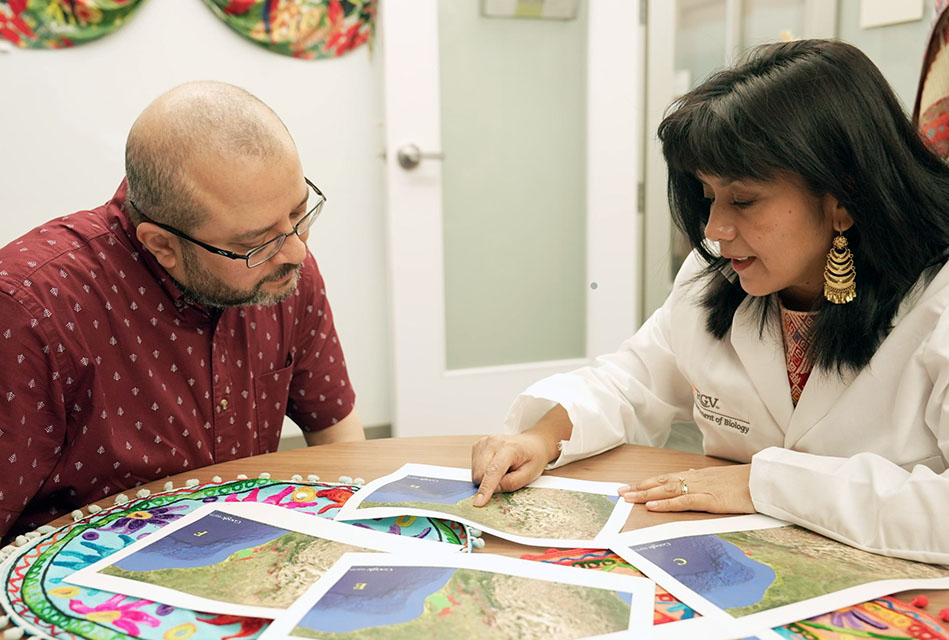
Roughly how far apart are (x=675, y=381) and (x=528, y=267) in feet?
5.23

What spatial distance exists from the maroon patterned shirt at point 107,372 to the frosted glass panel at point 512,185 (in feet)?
4.91

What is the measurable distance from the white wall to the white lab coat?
1.61 meters

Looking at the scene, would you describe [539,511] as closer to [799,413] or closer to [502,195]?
[799,413]

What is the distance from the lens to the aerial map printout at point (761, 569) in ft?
2.32

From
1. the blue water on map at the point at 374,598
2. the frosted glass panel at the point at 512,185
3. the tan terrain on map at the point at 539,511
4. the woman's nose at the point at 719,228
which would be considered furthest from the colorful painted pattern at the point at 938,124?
the frosted glass panel at the point at 512,185

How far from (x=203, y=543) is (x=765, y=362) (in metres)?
0.81

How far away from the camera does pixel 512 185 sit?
9.17ft

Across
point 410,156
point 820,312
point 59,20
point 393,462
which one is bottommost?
point 393,462

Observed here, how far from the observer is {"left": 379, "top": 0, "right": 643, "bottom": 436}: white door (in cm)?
256

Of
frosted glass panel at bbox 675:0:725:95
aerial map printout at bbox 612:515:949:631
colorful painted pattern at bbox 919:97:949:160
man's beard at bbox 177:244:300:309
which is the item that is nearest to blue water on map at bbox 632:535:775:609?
aerial map printout at bbox 612:515:949:631

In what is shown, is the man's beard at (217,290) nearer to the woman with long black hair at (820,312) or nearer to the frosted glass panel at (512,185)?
the woman with long black hair at (820,312)

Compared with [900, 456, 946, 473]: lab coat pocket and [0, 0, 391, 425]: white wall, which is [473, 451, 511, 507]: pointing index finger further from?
[0, 0, 391, 425]: white wall

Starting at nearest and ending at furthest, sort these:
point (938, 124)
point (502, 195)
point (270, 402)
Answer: point (270, 402) < point (938, 124) < point (502, 195)

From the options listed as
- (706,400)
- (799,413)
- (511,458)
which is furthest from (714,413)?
(511,458)
